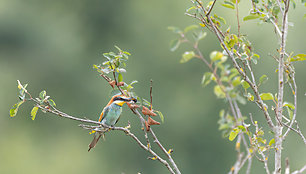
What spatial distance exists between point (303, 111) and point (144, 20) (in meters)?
5.92

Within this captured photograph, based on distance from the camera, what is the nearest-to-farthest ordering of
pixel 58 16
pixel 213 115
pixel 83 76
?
pixel 213 115
pixel 83 76
pixel 58 16

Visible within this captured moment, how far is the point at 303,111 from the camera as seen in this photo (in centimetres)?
1474

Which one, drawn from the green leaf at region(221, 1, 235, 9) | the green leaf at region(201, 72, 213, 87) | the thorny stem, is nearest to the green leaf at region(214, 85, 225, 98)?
the green leaf at region(201, 72, 213, 87)

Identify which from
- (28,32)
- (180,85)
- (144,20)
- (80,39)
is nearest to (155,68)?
(180,85)

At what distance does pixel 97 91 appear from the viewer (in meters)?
16.1

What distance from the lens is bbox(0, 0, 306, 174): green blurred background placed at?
51.4 ft

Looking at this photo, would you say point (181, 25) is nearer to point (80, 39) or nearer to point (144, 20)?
point (144, 20)

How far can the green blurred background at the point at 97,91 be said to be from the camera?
617 inches

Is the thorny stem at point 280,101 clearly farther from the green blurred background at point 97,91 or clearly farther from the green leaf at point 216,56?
the green blurred background at point 97,91

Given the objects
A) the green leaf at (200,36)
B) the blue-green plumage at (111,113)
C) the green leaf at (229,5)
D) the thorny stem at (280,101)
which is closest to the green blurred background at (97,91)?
the blue-green plumage at (111,113)

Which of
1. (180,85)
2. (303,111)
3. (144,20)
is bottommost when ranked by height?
(303,111)

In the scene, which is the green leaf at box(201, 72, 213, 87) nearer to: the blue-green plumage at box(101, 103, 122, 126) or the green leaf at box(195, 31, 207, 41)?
the green leaf at box(195, 31, 207, 41)

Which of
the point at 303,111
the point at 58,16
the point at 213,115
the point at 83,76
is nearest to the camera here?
the point at 303,111

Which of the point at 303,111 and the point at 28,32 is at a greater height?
the point at 28,32
